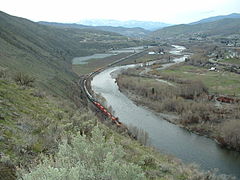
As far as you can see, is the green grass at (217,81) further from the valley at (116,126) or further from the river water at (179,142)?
the river water at (179,142)

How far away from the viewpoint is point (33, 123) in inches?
452

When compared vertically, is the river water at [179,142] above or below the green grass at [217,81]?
below

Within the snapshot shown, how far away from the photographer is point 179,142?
26.6m

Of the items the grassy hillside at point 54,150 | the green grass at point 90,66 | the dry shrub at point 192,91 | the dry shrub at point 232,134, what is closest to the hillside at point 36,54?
the green grass at point 90,66

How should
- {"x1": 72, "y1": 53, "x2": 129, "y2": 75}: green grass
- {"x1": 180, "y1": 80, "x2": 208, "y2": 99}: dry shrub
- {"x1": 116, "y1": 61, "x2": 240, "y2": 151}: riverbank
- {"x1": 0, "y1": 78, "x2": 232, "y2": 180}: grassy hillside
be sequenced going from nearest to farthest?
{"x1": 0, "y1": 78, "x2": 232, "y2": 180}: grassy hillside → {"x1": 116, "y1": 61, "x2": 240, "y2": 151}: riverbank → {"x1": 180, "y1": 80, "x2": 208, "y2": 99}: dry shrub → {"x1": 72, "y1": 53, "x2": 129, "y2": 75}: green grass

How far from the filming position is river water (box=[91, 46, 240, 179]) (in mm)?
22219

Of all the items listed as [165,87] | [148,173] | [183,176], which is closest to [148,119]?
[165,87]

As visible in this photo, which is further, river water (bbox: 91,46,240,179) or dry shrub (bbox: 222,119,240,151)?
dry shrub (bbox: 222,119,240,151)

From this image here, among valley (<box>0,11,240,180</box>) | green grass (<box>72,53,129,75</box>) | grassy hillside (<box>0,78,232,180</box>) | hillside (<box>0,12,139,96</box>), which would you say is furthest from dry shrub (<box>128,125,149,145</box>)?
green grass (<box>72,53,129,75</box>)

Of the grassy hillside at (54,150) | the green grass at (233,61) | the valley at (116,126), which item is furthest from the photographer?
the green grass at (233,61)

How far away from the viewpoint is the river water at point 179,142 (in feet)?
72.9

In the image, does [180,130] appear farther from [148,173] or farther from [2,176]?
[2,176]

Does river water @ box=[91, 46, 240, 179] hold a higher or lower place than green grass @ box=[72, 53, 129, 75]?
lower

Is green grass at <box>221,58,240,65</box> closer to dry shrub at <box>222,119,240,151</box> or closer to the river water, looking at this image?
the river water
